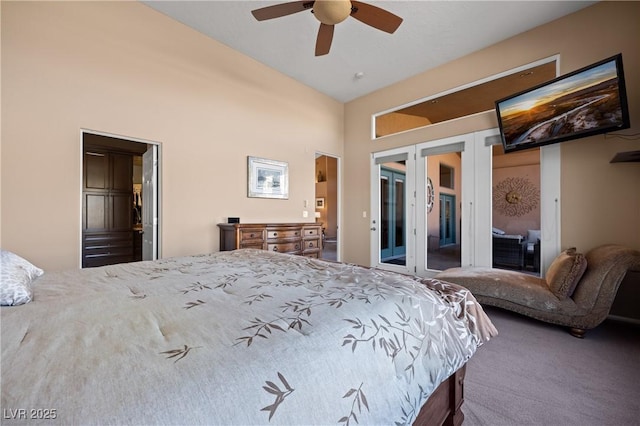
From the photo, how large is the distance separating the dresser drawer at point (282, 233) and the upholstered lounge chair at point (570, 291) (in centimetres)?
263

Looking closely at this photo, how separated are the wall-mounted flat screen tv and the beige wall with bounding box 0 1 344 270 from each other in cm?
343

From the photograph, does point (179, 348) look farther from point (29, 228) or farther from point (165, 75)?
point (165, 75)

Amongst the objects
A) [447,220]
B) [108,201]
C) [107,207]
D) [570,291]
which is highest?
[108,201]

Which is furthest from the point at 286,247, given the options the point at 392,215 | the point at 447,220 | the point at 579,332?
the point at 579,332

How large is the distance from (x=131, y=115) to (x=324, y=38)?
247 cm

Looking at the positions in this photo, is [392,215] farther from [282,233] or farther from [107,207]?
[107,207]

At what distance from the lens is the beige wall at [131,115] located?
8.65 feet

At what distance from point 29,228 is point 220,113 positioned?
2578 millimetres

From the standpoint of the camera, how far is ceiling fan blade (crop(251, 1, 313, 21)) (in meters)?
2.46

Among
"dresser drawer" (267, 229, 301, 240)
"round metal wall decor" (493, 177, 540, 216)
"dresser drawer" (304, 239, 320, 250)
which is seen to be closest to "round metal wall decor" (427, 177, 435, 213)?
"round metal wall decor" (493, 177, 540, 216)

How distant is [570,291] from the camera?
8.66 ft

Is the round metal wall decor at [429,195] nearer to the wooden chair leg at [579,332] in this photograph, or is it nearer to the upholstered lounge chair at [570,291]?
the upholstered lounge chair at [570,291]

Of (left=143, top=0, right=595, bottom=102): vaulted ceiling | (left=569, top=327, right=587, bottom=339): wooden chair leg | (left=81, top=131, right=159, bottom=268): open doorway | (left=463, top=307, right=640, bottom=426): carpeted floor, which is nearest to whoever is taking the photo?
(left=463, top=307, right=640, bottom=426): carpeted floor

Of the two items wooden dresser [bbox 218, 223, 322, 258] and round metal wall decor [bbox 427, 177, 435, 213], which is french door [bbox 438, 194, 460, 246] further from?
→ wooden dresser [bbox 218, 223, 322, 258]
